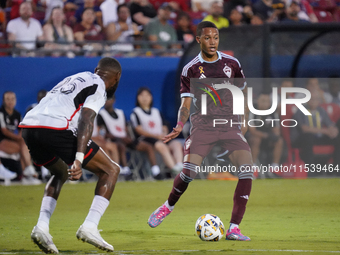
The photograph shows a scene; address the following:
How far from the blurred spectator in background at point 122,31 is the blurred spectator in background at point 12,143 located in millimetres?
3131

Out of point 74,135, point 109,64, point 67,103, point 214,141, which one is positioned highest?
point 109,64

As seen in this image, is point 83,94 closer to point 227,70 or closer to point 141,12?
point 227,70

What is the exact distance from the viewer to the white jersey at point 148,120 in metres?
14.1

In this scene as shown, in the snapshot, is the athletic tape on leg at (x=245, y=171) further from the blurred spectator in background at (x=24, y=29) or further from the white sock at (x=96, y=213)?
the blurred spectator in background at (x=24, y=29)

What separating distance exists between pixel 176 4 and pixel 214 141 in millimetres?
11805

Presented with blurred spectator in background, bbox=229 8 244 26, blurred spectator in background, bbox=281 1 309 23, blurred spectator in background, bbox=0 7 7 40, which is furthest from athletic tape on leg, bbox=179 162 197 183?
blurred spectator in background, bbox=281 1 309 23

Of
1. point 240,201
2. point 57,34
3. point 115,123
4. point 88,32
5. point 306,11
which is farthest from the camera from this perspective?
point 306,11

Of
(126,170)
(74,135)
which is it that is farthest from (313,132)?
(74,135)

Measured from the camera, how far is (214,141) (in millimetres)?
7012

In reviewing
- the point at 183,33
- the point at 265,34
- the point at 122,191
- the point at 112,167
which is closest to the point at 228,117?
the point at 112,167

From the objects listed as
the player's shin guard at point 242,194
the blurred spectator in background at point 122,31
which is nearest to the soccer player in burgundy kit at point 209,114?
the player's shin guard at point 242,194

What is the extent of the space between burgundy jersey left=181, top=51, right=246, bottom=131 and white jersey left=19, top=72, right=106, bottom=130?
1.54 meters

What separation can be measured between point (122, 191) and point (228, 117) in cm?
564

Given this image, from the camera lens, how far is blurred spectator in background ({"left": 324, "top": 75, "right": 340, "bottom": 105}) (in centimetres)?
1470
